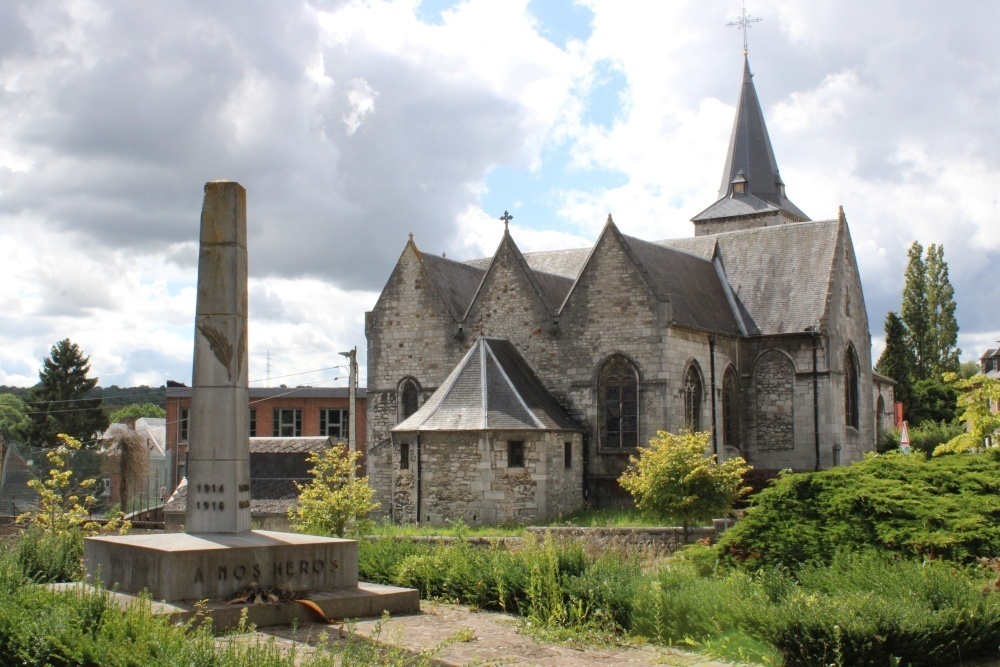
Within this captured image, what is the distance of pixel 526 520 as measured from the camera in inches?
1037

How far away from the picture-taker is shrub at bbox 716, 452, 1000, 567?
11633mm

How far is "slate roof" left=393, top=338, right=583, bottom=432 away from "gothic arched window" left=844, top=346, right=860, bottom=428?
10.2m

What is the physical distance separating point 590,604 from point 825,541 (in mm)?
3017

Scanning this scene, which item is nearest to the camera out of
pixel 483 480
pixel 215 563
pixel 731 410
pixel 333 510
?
pixel 215 563

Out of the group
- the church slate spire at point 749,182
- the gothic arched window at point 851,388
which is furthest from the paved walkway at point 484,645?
the church slate spire at point 749,182

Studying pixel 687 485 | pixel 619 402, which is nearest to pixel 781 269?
pixel 619 402

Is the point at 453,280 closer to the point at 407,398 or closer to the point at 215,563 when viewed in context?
the point at 407,398

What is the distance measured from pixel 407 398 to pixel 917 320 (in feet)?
151

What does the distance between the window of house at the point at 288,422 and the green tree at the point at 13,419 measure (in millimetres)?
12788

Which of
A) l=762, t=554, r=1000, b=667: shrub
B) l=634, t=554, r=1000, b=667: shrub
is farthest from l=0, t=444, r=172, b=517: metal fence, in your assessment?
l=762, t=554, r=1000, b=667: shrub

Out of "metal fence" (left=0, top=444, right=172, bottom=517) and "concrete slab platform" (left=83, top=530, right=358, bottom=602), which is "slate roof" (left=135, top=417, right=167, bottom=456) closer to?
"metal fence" (left=0, top=444, right=172, bottom=517)

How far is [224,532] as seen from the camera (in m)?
12.3

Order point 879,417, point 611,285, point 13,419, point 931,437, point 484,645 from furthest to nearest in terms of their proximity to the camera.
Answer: point 13,419 → point 879,417 → point 931,437 → point 611,285 → point 484,645

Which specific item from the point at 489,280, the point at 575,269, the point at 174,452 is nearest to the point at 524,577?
the point at 489,280
